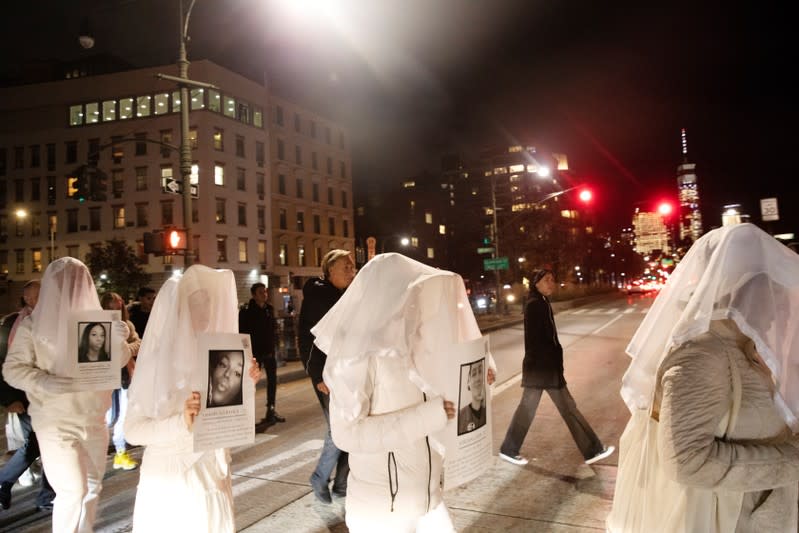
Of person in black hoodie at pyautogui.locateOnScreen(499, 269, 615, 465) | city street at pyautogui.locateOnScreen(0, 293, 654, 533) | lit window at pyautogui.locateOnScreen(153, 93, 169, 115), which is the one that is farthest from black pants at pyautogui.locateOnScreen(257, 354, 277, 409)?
lit window at pyautogui.locateOnScreen(153, 93, 169, 115)

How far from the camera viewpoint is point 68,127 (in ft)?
163

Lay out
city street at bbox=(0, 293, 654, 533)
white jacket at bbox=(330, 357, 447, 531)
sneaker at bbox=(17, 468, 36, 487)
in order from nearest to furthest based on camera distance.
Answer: white jacket at bbox=(330, 357, 447, 531) < city street at bbox=(0, 293, 654, 533) < sneaker at bbox=(17, 468, 36, 487)

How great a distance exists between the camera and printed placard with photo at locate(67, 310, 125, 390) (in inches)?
159

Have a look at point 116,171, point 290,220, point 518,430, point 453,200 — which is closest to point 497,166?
point 453,200

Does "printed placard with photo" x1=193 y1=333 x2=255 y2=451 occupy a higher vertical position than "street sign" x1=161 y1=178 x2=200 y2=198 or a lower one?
lower

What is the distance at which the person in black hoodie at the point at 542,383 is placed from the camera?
18.8 feet

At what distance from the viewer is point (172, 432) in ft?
9.77

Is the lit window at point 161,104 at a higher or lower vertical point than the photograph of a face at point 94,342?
higher

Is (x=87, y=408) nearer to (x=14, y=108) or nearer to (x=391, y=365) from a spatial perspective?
(x=391, y=365)

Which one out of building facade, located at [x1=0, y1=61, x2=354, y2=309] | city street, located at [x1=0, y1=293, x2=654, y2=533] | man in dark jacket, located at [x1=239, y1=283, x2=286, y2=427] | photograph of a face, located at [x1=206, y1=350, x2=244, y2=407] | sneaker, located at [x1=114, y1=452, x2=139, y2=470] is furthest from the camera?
building facade, located at [x1=0, y1=61, x2=354, y2=309]

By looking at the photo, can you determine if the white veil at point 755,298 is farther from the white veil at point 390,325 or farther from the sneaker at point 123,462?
the sneaker at point 123,462

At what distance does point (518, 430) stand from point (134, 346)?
425cm

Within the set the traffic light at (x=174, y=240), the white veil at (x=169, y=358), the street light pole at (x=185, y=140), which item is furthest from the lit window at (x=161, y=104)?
the white veil at (x=169, y=358)

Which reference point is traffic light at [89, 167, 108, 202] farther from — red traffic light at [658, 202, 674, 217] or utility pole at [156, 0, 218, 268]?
red traffic light at [658, 202, 674, 217]
